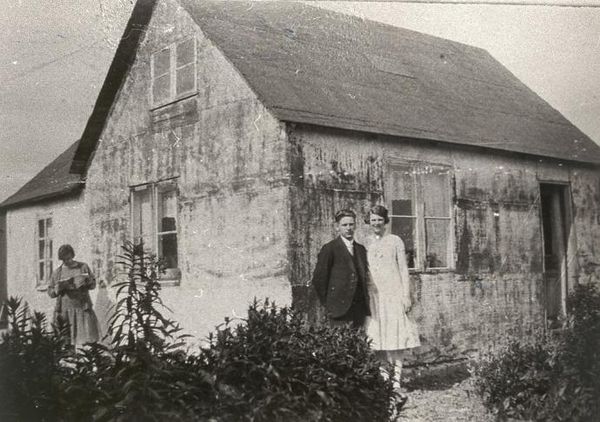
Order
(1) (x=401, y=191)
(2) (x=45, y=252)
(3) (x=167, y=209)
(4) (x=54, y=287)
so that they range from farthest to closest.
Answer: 1. (2) (x=45, y=252)
2. (3) (x=167, y=209)
3. (4) (x=54, y=287)
4. (1) (x=401, y=191)

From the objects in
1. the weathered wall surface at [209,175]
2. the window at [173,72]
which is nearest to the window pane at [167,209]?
the weathered wall surface at [209,175]

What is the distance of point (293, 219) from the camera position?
7.30 m

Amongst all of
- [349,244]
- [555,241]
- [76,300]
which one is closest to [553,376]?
[349,244]

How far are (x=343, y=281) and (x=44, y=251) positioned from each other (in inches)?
291

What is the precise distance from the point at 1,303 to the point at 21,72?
19.7ft

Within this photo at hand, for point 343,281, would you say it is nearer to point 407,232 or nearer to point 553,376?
point 407,232

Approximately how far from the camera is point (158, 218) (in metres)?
9.52

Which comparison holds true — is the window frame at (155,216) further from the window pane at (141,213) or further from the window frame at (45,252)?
the window frame at (45,252)

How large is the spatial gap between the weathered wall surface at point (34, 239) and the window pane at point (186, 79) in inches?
141

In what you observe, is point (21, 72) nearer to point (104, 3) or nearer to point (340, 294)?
point (104, 3)

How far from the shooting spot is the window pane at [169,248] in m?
9.22

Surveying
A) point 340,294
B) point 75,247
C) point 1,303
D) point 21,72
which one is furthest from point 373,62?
point 1,303

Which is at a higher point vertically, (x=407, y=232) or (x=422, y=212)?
(x=422, y=212)

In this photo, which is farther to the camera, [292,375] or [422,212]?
[422,212]
